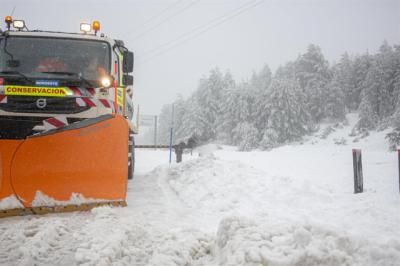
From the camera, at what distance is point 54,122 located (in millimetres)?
5258

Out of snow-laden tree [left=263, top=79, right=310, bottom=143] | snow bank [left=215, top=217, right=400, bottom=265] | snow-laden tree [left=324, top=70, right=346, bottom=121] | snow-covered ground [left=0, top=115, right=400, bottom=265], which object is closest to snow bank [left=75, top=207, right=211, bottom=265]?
snow-covered ground [left=0, top=115, right=400, bottom=265]

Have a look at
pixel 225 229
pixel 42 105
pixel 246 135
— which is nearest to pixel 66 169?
pixel 42 105

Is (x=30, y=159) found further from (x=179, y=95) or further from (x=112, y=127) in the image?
(x=179, y=95)

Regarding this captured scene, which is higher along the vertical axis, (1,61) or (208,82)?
(208,82)

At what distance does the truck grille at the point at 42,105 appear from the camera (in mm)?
5371

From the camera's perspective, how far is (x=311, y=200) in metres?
5.48

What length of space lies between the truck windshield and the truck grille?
561 millimetres

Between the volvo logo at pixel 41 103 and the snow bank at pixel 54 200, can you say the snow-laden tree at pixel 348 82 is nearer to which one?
the volvo logo at pixel 41 103

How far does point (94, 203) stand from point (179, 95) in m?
52.2

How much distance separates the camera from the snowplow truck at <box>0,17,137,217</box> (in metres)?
4.67

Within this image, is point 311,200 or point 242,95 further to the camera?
point 242,95

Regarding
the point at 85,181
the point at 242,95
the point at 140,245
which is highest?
the point at 242,95

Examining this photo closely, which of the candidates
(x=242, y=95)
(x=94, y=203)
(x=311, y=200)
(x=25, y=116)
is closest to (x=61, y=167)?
(x=94, y=203)

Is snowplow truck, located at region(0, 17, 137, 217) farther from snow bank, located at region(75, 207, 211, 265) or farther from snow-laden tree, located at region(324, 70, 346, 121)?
snow-laden tree, located at region(324, 70, 346, 121)
